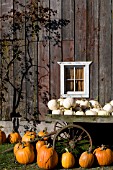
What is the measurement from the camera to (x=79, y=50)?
9492 mm

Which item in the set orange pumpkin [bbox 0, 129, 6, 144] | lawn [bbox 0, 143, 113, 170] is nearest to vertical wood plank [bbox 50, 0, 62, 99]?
orange pumpkin [bbox 0, 129, 6, 144]

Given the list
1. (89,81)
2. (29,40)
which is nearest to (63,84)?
(89,81)

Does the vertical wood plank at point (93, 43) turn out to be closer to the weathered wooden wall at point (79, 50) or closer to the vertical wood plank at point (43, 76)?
the weathered wooden wall at point (79, 50)

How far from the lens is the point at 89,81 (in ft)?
31.1

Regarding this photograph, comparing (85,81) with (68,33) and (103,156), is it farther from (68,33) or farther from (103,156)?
(103,156)

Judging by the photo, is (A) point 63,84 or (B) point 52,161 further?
(A) point 63,84

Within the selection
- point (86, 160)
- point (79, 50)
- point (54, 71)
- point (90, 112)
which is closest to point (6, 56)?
point (54, 71)

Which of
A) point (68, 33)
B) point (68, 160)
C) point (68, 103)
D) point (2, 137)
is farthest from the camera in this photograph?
point (68, 33)

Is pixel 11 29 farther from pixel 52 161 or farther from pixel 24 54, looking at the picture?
pixel 52 161

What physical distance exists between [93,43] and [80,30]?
16.8 inches

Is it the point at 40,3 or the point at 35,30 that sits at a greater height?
the point at 40,3

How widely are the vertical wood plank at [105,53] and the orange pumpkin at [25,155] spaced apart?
2.58 m

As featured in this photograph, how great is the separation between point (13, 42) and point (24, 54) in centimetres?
38

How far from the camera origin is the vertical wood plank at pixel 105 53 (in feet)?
30.8
